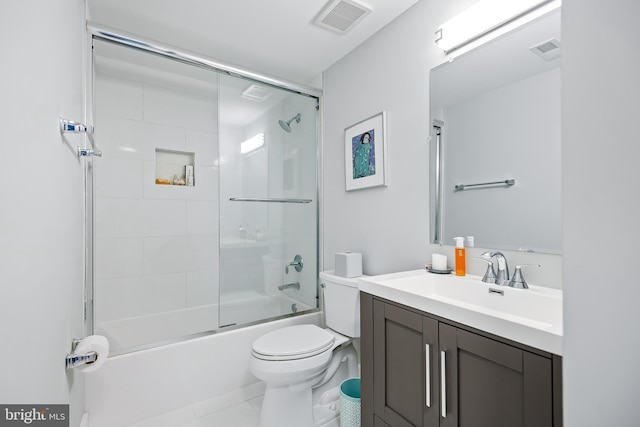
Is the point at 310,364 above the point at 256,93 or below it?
below

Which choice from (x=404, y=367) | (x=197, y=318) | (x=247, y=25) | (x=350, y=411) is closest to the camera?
(x=404, y=367)

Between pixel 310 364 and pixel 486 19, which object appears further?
pixel 310 364

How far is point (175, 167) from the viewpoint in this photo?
8.73 feet

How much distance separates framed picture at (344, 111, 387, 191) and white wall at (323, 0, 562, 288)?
50 mm

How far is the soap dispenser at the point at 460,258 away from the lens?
141cm

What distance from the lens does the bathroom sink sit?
79cm

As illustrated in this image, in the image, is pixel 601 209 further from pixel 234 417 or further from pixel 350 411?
pixel 234 417

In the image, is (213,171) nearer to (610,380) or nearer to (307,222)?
(307,222)

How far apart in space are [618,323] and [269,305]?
2.13 m

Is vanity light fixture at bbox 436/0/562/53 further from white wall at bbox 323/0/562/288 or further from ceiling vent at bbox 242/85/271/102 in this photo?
ceiling vent at bbox 242/85/271/102

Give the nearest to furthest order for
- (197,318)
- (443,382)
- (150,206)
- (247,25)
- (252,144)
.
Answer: (443,382) < (247,25) < (252,144) < (150,206) < (197,318)

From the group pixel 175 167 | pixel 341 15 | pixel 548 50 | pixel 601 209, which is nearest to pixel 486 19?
pixel 548 50

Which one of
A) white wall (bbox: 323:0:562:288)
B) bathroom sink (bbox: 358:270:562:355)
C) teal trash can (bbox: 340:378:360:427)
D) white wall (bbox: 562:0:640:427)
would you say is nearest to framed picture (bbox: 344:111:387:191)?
white wall (bbox: 323:0:562:288)

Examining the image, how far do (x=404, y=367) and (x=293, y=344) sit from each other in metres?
0.67
